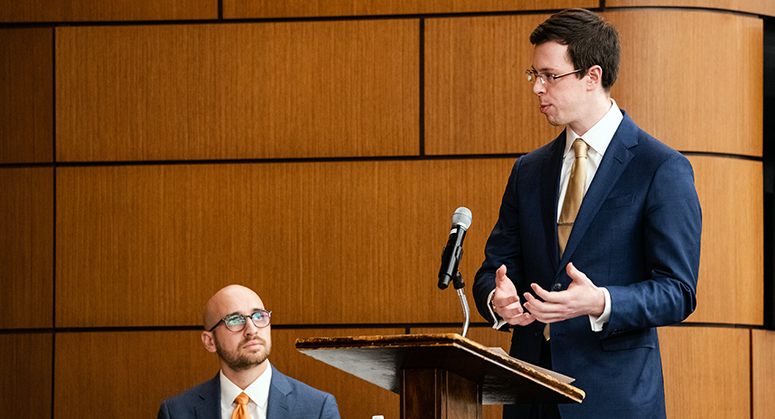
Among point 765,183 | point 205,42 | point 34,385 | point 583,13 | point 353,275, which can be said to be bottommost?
point 34,385

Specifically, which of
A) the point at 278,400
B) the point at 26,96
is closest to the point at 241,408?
the point at 278,400

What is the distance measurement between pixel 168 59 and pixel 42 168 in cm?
76

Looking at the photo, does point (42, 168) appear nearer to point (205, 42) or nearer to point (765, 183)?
point (205, 42)

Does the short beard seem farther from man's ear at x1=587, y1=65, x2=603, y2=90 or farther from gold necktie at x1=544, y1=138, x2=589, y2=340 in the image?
man's ear at x1=587, y1=65, x2=603, y2=90

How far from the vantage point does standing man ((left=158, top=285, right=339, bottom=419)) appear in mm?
2633

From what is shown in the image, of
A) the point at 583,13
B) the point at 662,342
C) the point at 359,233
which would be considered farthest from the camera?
the point at 359,233

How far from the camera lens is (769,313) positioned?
10.2 feet

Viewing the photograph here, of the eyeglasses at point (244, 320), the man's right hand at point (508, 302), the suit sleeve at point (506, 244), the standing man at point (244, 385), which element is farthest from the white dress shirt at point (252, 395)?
the man's right hand at point (508, 302)

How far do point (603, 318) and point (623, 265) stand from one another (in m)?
0.20

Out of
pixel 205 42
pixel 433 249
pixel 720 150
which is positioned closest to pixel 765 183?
pixel 720 150

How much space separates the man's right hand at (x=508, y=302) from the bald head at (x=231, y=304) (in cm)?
138

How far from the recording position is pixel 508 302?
1646mm

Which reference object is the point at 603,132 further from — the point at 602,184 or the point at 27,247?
the point at 27,247

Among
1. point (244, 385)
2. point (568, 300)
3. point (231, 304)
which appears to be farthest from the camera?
point (231, 304)
